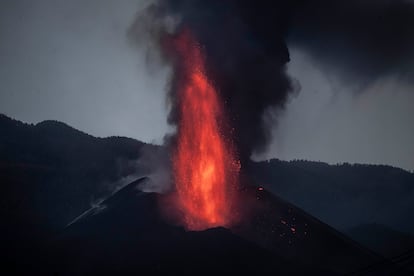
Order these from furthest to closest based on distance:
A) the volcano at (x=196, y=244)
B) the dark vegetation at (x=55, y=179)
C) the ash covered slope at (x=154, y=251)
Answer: the dark vegetation at (x=55, y=179), the volcano at (x=196, y=244), the ash covered slope at (x=154, y=251)

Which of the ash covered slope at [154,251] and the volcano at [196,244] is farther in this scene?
the volcano at [196,244]

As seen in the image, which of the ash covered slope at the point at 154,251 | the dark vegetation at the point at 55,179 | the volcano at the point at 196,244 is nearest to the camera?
the ash covered slope at the point at 154,251

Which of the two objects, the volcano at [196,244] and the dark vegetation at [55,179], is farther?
the dark vegetation at [55,179]

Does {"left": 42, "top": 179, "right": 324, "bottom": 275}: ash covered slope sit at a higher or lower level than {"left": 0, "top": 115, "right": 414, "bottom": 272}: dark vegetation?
lower

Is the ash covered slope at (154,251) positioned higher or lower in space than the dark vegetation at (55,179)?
lower

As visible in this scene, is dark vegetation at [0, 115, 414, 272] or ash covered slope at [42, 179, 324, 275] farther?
dark vegetation at [0, 115, 414, 272]

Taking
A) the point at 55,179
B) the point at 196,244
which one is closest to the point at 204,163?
A: the point at 196,244

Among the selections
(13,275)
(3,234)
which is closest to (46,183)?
(3,234)
